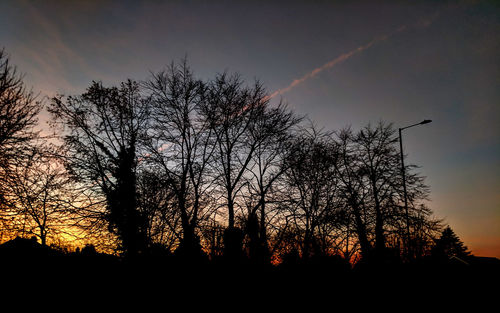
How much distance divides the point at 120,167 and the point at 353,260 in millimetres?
18797

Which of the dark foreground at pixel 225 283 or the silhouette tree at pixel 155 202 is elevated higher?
the silhouette tree at pixel 155 202

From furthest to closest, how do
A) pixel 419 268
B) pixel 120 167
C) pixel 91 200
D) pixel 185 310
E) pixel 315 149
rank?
pixel 315 149 → pixel 120 167 → pixel 91 200 → pixel 419 268 → pixel 185 310

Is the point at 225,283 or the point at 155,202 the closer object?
the point at 225,283

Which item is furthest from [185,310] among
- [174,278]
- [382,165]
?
[382,165]

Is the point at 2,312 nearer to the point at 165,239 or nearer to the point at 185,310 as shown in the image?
the point at 185,310

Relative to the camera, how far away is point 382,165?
19.9 metres

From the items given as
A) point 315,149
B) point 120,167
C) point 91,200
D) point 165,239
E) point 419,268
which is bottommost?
point 419,268

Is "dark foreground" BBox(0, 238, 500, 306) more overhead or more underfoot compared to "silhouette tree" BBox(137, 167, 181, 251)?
more underfoot

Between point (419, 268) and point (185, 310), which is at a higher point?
point (419, 268)

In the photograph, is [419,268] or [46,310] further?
[419,268]

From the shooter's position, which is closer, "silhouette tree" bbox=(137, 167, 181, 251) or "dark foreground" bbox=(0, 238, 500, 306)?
"dark foreground" bbox=(0, 238, 500, 306)

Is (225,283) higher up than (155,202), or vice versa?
(155,202)

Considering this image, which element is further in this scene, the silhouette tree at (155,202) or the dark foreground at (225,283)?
the silhouette tree at (155,202)

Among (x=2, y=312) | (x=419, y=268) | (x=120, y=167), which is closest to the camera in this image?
(x=2, y=312)
